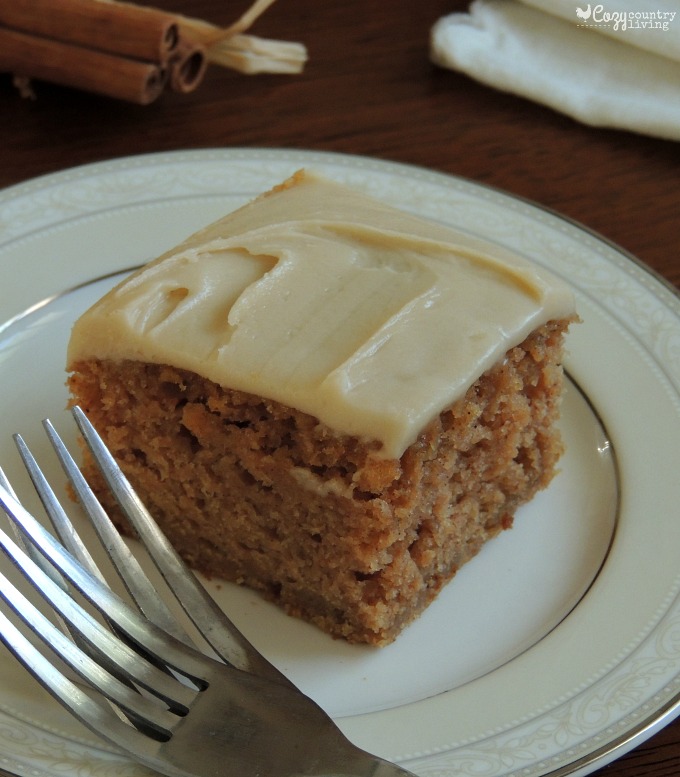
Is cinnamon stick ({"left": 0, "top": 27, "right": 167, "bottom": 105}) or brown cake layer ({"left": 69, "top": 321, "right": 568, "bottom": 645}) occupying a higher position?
cinnamon stick ({"left": 0, "top": 27, "right": 167, "bottom": 105})

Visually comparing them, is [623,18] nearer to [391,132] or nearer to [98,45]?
[391,132]

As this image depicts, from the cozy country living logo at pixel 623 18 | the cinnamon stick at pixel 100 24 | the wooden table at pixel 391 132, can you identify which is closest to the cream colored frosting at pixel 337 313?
the wooden table at pixel 391 132

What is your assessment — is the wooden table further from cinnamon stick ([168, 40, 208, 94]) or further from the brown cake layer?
the brown cake layer

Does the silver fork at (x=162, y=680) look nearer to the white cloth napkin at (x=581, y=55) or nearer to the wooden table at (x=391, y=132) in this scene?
the wooden table at (x=391, y=132)

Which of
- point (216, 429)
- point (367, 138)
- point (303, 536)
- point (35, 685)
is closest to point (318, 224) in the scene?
point (216, 429)

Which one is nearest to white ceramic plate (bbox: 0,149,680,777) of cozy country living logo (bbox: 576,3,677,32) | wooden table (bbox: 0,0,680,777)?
wooden table (bbox: 0,0,680,777)

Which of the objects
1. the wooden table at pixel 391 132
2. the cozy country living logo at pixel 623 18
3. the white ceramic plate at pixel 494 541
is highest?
the cozy country living logo at pixel 623 18
